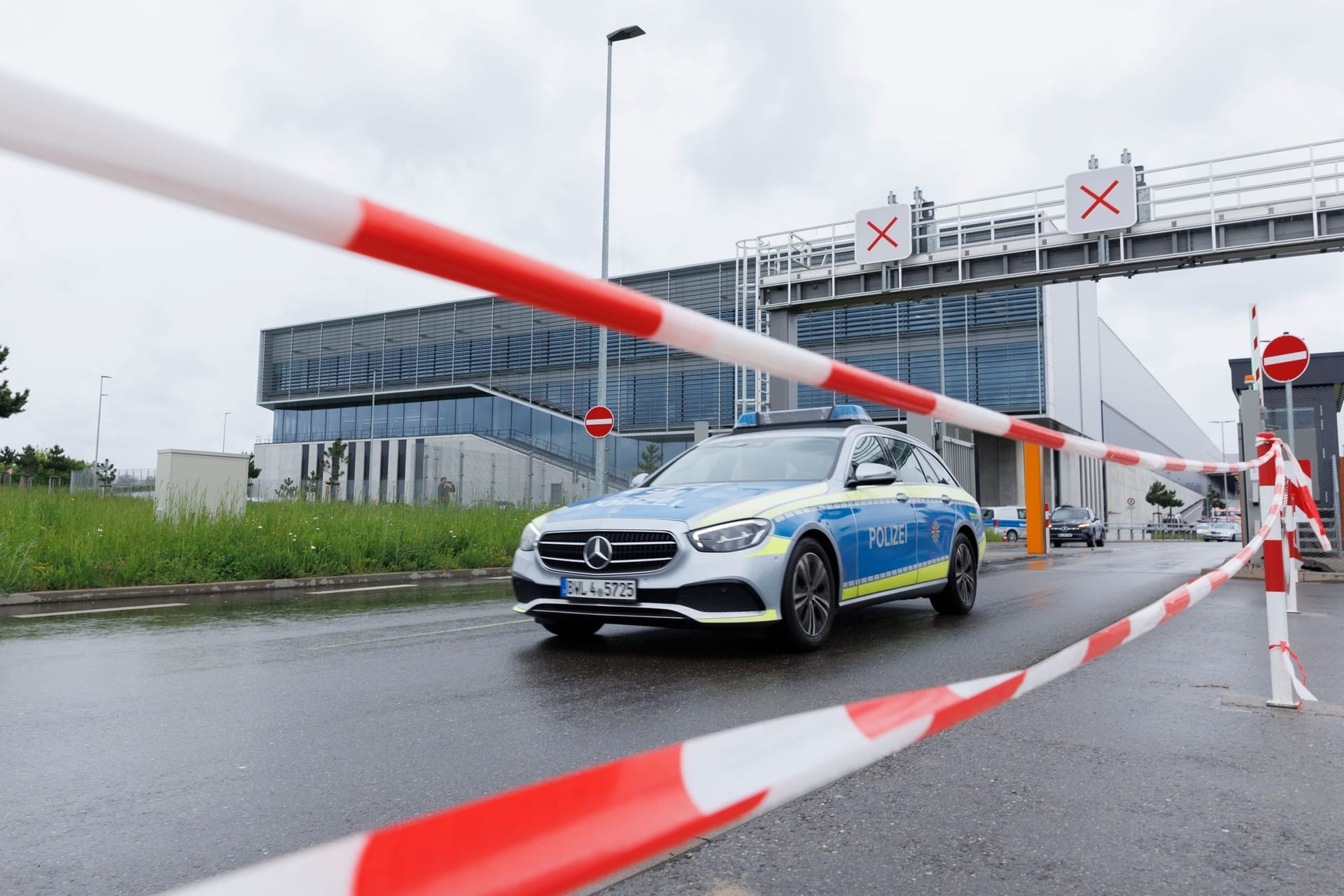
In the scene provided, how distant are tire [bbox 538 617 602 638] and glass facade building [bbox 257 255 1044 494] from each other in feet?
95.9

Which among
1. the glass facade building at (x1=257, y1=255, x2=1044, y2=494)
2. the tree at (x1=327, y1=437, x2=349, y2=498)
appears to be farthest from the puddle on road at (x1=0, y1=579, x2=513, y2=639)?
the tree at (x1=327, y1=437, x2=349, y2=498)

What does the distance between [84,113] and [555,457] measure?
146 feet

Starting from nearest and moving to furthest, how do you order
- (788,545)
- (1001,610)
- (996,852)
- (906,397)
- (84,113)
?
(84,113) → (906,397) → (996,852) → (788,545) → (1001,610)

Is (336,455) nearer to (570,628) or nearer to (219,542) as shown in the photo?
(219,542)

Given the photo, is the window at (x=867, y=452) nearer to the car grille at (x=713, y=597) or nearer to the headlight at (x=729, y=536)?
the headlight at (x=729, y=536)

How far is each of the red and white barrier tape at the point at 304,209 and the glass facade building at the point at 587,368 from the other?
34887mm

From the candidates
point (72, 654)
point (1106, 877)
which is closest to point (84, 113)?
point (1106, 877)

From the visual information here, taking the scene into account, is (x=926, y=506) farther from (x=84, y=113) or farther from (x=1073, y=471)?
(x=1073, y=471)

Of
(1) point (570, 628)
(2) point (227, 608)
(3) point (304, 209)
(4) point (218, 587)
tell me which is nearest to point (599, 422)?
(4) point (218, 587)

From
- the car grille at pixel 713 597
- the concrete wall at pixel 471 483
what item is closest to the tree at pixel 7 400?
the concrete wall at pixel 471 483

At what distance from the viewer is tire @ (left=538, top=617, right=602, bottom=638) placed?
7.08m

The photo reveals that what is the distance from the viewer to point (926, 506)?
8430 millimetres

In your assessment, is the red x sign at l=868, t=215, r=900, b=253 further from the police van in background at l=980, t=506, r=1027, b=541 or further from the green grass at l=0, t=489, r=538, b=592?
the police van in background at l=980, t=506, r=1027, b=541

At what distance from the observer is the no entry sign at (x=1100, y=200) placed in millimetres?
20203
